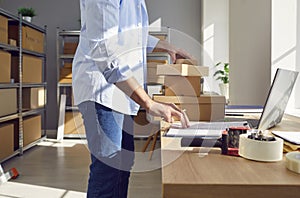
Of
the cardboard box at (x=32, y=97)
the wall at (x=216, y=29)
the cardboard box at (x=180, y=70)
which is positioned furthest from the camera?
the wall at (x=216, y=29)

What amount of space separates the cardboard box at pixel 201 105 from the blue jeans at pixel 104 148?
A: 36cm

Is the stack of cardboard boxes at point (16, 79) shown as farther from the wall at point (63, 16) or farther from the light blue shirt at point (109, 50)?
the light blue shirt at point (109, 50)

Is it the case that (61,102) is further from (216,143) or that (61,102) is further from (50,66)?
(216,143)

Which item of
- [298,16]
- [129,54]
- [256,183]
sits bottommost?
[256,183]

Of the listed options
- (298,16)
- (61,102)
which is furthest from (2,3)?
(298,16)

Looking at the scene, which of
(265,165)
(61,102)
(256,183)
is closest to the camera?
(256,183)

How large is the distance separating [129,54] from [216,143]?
0.44 metres

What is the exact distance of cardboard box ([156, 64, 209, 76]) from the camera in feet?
4.52

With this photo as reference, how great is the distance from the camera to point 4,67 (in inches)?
130

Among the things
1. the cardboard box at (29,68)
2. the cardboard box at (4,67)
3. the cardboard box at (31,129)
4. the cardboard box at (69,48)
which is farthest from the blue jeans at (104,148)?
the cardboard box at (69,48)

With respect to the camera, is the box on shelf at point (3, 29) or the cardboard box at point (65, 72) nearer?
the box on shelf at point (3, 29)

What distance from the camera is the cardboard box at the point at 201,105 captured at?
1426mm

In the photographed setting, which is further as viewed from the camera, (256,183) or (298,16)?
(298,16)

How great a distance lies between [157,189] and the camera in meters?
2.70
